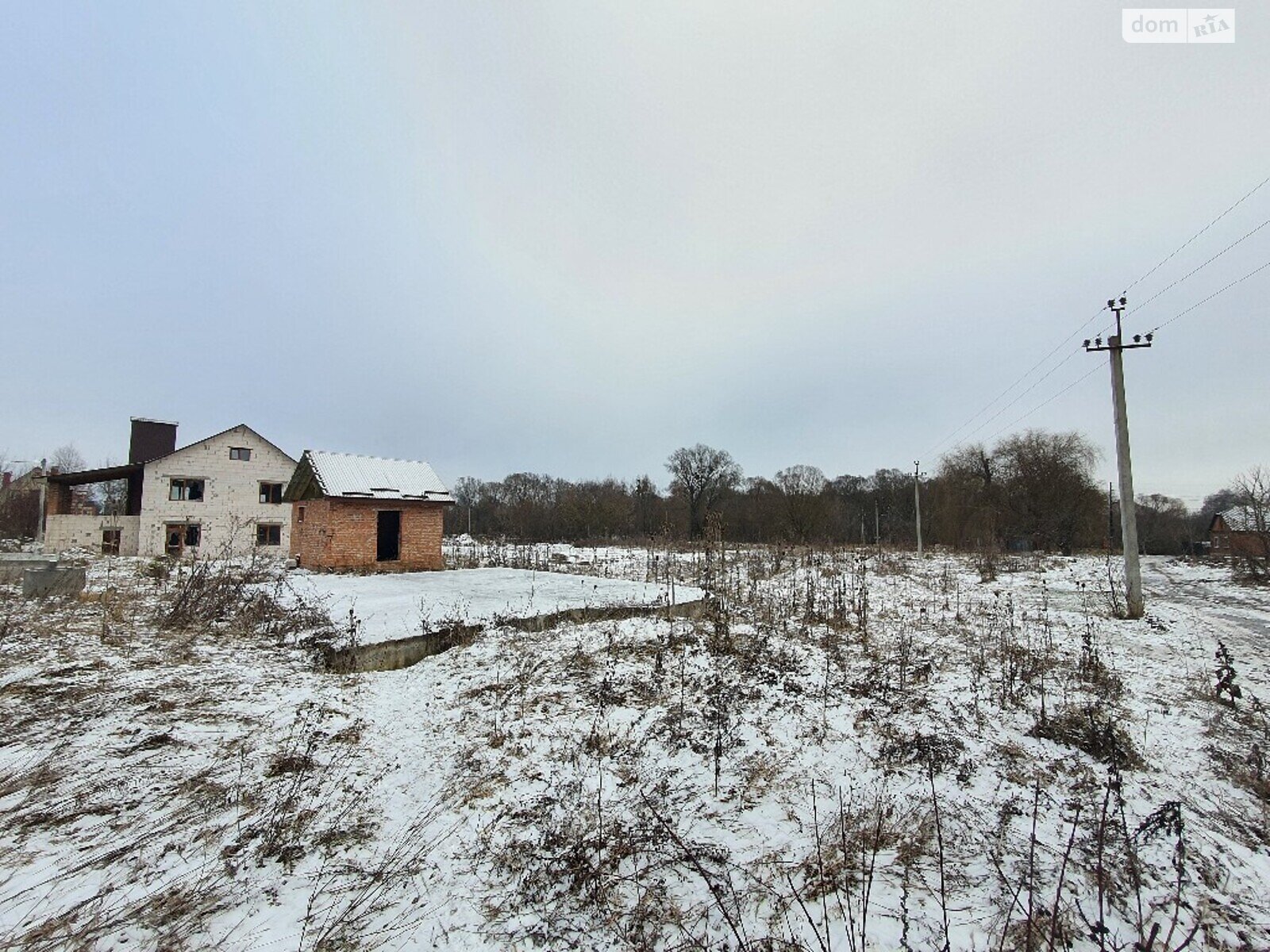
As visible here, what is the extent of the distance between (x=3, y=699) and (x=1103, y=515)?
5275cm

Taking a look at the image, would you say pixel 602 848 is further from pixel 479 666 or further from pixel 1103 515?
pixel 1103 515

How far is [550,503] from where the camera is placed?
58312mm

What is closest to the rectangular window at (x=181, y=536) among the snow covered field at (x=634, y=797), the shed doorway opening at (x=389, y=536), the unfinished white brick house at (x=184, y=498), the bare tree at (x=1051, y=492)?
the unfinished white brick house at (x=184, y=498)

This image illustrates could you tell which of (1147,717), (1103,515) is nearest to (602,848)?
(1147,717)

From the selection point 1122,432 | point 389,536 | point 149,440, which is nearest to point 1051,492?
point 1122,432

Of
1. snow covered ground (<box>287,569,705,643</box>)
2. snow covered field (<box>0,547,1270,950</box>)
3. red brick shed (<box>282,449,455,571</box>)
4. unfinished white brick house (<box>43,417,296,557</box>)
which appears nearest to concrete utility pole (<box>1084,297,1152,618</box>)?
snow covered field (<box>0,547,1270,950</box>)

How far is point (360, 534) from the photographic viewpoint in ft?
56.2

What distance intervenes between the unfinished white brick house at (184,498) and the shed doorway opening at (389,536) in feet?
31.2

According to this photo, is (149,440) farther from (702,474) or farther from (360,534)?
(702,474)

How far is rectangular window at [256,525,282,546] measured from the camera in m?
27.5

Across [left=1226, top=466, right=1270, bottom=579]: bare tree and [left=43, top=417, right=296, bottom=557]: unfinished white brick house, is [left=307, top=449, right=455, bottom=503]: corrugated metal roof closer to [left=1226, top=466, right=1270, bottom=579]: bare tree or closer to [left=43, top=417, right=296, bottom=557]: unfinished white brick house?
[left=43, top=417, right=296, bottom=557]: unfinished white brick house

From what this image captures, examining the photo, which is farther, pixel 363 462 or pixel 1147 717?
pixel 363 462

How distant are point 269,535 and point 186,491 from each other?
159 inches

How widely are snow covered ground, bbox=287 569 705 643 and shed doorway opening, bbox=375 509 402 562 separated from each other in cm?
259
